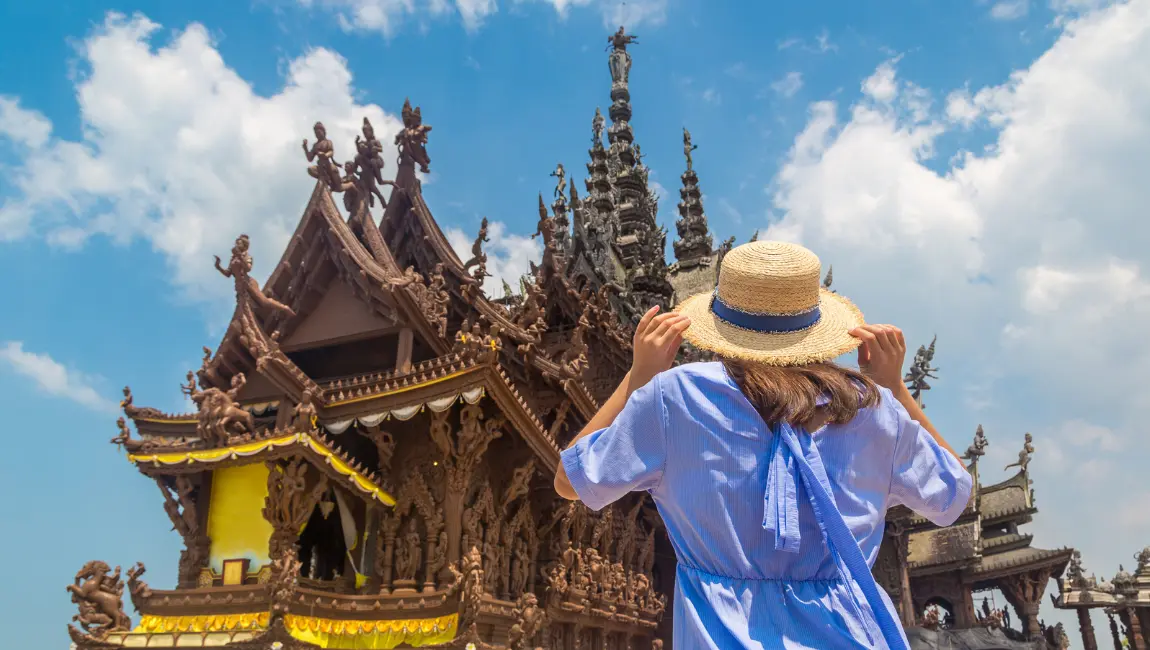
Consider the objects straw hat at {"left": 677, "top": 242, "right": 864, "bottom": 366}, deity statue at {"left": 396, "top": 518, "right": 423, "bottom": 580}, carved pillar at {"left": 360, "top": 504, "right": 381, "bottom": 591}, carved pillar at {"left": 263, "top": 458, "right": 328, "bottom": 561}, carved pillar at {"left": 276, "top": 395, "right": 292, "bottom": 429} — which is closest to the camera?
straw hat at {"left": 677, "top": 242, "right": 864, "bottom": 366}

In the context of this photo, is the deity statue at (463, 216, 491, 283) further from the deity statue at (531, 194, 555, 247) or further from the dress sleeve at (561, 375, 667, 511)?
the dress sleeve at (561, 375, 667, 511)

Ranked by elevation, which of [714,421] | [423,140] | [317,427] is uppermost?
[423,140]

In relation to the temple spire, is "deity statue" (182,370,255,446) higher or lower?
lower

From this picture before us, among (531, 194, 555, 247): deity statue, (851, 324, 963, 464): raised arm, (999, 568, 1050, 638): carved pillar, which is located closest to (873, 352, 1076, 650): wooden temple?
(999, 568, 1050, 638): carved pillar

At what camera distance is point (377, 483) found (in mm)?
9227

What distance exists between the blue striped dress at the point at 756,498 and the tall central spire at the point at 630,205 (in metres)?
16.6

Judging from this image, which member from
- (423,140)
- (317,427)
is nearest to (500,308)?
(423,140)

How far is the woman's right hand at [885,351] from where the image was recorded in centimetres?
214

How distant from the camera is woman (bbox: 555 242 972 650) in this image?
172 centimetres

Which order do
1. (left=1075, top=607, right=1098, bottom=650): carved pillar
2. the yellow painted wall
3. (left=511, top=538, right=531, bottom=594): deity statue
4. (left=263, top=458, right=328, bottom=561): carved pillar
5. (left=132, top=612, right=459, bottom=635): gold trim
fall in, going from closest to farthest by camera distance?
(left=132, top=612, right=459, bottom=635): gold trim
(left=263, top=458, right=328, bottom=561): carved pillar
the yellow painted wall
(left=511, top=538, right=531, bottom=594): deity statue
(left=1075, top=607, right=1098, bottom=650): carved pillar

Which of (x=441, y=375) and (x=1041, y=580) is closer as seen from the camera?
(x=441, y=375)

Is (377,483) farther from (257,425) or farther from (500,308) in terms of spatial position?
(500,308)

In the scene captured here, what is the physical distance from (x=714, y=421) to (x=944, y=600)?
2623 cm

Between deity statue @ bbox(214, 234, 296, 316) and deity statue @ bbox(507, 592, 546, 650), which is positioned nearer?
deity statue @ bbox(507, 592, 546, 650)
